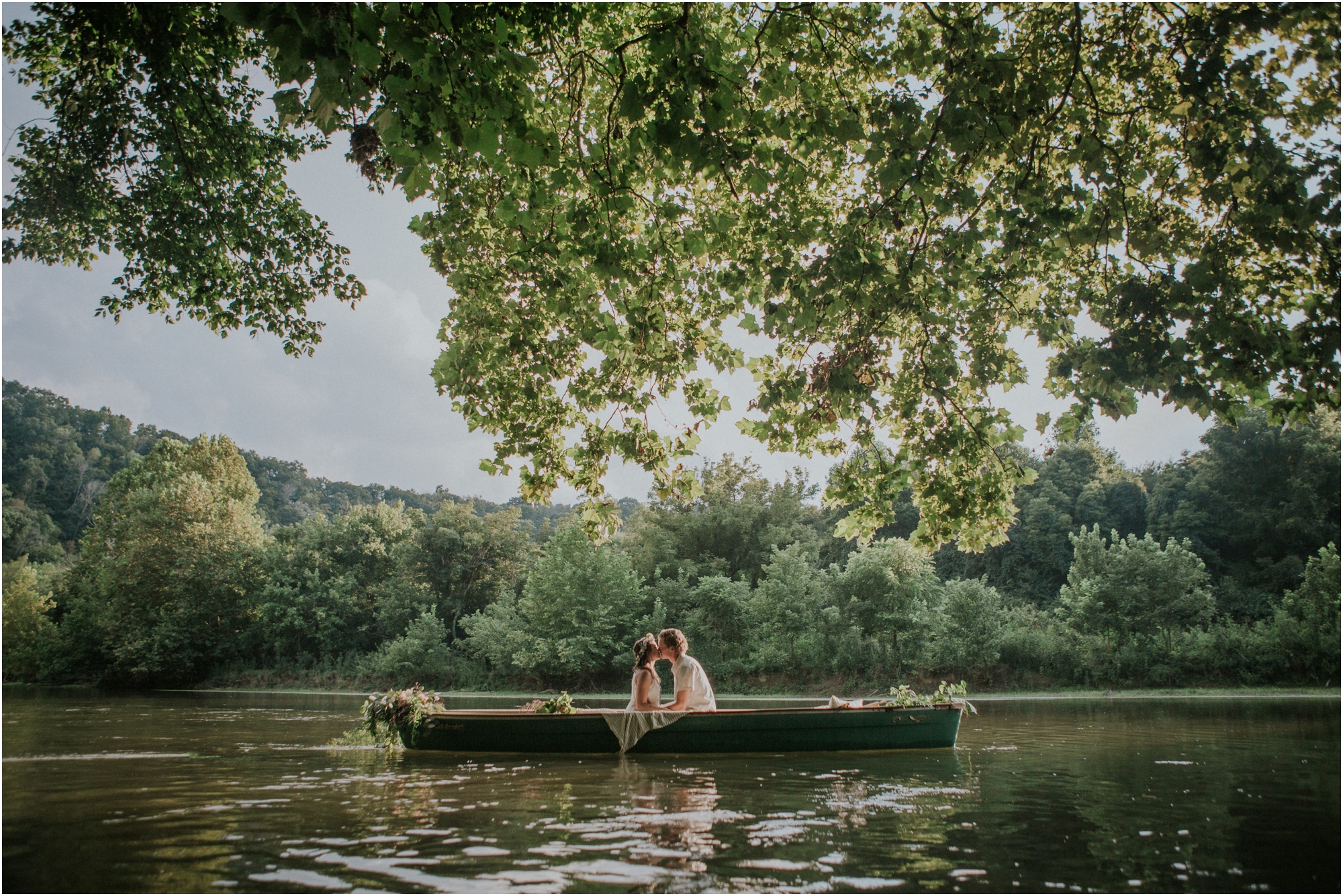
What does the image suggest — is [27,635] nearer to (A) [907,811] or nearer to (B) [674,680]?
(B) [674,680]

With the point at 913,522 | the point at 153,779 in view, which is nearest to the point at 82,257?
the point at 153,779

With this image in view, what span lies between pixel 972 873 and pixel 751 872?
118 cm

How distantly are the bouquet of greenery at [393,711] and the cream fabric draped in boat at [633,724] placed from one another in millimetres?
2453

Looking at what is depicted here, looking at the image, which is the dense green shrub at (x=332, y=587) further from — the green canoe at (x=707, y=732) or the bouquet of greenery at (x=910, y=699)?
the bouquet of greenery at (x=910, y=699)

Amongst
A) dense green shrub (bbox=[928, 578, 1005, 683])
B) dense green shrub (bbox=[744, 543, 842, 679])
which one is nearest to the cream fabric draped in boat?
dense green shrub (bbox=[928, 578, 1005, 683])

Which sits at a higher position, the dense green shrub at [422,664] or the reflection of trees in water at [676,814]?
the reflection of trees in water at [676,814]

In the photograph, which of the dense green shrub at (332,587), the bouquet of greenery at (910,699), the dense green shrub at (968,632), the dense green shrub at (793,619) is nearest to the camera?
the bouquet of greenery at (910,699)

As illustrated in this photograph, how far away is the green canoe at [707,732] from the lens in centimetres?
930

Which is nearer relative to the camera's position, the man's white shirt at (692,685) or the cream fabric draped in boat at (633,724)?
the cream fabric draped in boat at (633,724)

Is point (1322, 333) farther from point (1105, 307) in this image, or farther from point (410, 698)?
point (410, 698)

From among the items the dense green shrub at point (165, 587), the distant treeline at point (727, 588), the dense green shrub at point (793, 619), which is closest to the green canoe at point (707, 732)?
the distant treeline at point (727, 588)

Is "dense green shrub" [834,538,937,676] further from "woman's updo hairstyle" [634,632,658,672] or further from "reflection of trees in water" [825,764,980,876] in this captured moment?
"reflection of trees in water" [825,764,980,876]

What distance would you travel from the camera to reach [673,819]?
210 inches

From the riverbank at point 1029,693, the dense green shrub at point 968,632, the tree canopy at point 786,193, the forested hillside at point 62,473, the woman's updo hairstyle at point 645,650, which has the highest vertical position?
the forested hillside at point 62,473
